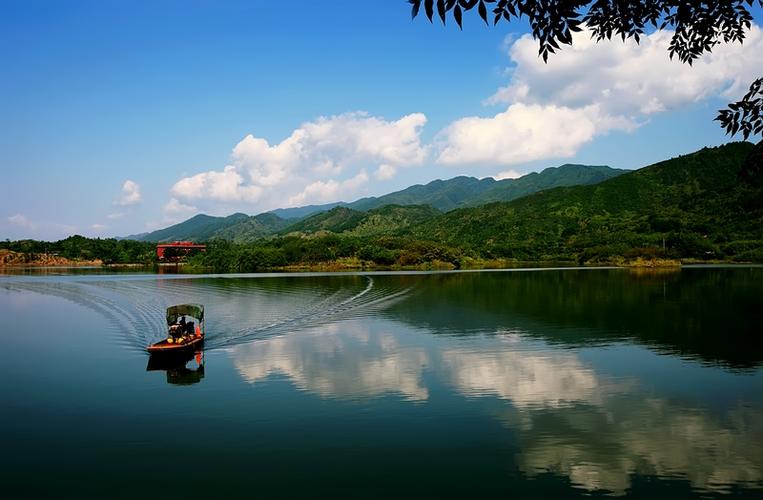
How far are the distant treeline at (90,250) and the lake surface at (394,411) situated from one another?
158050 millimetres

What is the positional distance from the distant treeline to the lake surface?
158 meters

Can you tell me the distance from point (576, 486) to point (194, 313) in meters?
22.6

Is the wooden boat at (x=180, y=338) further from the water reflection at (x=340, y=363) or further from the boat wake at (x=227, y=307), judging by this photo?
the water reflection at (x=340, y=363)

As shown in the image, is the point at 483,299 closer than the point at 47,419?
No

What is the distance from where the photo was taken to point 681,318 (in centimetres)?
3747

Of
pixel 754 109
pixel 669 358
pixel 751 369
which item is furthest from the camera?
pixel 669 358

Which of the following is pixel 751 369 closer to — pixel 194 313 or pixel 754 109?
pixel 754 109

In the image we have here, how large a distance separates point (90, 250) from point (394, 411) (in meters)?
201

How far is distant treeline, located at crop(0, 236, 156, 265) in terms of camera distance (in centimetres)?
18112

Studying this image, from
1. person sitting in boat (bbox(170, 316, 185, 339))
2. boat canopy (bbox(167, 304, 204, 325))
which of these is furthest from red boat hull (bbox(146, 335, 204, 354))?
boat canopy (bbox(167, 304, 204, 325))

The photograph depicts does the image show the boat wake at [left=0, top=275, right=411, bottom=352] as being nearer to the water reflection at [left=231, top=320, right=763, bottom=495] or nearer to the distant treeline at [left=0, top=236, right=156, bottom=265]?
the water reflection at [left=231, top=320, right=763, bottom=495]

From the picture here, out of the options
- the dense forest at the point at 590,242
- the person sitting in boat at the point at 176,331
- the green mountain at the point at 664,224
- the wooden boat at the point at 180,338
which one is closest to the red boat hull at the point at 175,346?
the wooden boat at the point at 180,338

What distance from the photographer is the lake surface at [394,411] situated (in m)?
11.7

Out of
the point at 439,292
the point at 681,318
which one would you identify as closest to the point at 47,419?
the point at 681,318
